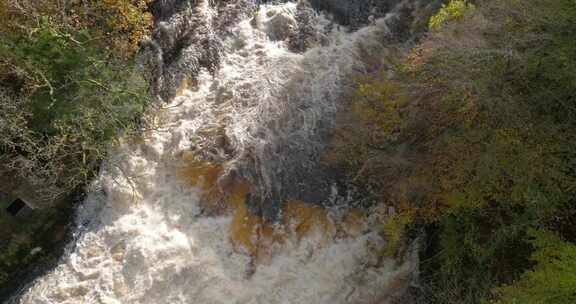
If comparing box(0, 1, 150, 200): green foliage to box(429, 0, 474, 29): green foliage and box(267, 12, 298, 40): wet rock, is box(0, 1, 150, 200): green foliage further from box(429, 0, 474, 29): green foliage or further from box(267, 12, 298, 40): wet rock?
box(429, 0, 474, 29): green foliage

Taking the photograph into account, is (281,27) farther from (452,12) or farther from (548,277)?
(548,277)

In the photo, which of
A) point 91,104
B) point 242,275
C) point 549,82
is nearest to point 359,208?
point 242,275

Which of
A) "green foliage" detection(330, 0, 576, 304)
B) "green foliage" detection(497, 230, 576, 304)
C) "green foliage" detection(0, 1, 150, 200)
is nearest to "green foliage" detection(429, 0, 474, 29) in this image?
"green foliage" detection(330, 0, 576, 304)

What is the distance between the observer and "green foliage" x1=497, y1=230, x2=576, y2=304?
5.62m

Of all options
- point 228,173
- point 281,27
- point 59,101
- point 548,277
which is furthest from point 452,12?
point 59,101

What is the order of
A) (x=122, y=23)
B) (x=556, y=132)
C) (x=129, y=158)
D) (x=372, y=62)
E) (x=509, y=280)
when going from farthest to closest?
(x=372, y=62)
(x=129, y=158)
(x=122, y=23)
(x=509, y=280)
(x=556, y=132)

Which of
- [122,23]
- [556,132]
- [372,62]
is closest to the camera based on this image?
[556,132]

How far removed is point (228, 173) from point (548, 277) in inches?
184

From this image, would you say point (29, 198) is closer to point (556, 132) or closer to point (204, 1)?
point (204, 1)

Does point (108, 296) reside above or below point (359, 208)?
below

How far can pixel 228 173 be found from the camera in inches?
302

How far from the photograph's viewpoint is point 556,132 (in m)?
6.02

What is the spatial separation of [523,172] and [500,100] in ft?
3.22

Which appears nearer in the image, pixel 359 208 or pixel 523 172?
pixel 523 172
